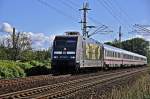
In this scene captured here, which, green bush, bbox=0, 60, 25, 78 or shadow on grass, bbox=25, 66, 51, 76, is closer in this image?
green bush, bbox=0, 60, 25, 78

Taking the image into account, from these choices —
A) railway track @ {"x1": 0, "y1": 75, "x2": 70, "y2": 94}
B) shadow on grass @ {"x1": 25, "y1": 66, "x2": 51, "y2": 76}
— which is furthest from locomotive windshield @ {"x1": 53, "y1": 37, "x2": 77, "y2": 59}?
railway track @ {"x1": 0, "y1": 75, "x2": 70, "y2": 94}

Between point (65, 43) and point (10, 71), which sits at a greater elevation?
point (65, 43)

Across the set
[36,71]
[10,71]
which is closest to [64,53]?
[36,71]

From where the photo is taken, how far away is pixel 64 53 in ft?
104

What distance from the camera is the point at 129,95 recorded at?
607 inches

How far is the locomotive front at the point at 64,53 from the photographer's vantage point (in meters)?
31.2

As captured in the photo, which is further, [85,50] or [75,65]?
[85,50]

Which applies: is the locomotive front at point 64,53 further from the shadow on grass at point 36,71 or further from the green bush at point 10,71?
the green bush at point 10,71

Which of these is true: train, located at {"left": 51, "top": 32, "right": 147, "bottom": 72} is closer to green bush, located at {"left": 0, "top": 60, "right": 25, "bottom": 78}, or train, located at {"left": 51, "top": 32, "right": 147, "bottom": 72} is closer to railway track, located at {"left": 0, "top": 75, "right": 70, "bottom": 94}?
green bush, located at {"left": 0, "top": 60, "right": 25, "bottom": 78}

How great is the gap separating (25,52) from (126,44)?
73.7 m

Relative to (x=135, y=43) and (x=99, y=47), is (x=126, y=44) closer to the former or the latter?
(x=135, y=43)

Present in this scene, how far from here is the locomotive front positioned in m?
31.2

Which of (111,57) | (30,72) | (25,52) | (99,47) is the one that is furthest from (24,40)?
(30,72)

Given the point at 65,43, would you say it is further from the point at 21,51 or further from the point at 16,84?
the point at 21,51
